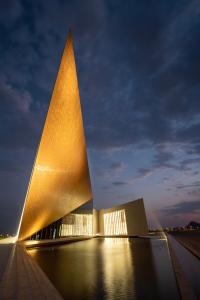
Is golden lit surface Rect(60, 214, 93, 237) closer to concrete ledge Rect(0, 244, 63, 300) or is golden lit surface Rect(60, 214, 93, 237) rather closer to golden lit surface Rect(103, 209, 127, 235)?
golden lit surface Rect(103, 209, 127, 235)

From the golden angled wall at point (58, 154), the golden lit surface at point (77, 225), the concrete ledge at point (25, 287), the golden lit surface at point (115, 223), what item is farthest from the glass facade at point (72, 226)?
the concrete ledge at point (25, 287)

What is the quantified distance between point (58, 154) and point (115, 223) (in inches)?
733

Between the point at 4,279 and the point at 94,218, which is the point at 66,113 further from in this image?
the point at 94,218

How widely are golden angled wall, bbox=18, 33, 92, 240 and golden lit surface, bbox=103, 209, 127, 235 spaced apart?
1235 centimetres

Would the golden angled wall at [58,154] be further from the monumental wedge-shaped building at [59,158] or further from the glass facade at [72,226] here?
the glass facade at [72,226]

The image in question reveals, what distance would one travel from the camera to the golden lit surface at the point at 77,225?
20.8 metres

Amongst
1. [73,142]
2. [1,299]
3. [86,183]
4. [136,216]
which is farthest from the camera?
[136,216]

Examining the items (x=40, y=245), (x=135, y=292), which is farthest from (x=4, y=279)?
(x=40, y=245)

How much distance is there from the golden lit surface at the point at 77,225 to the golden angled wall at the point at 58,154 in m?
9.35

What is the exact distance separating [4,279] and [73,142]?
285 inches

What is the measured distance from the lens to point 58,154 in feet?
29.7

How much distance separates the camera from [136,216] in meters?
20.3

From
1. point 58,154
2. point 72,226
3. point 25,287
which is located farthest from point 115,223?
point 25,287

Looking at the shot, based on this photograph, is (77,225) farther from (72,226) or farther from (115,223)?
(115,223)
